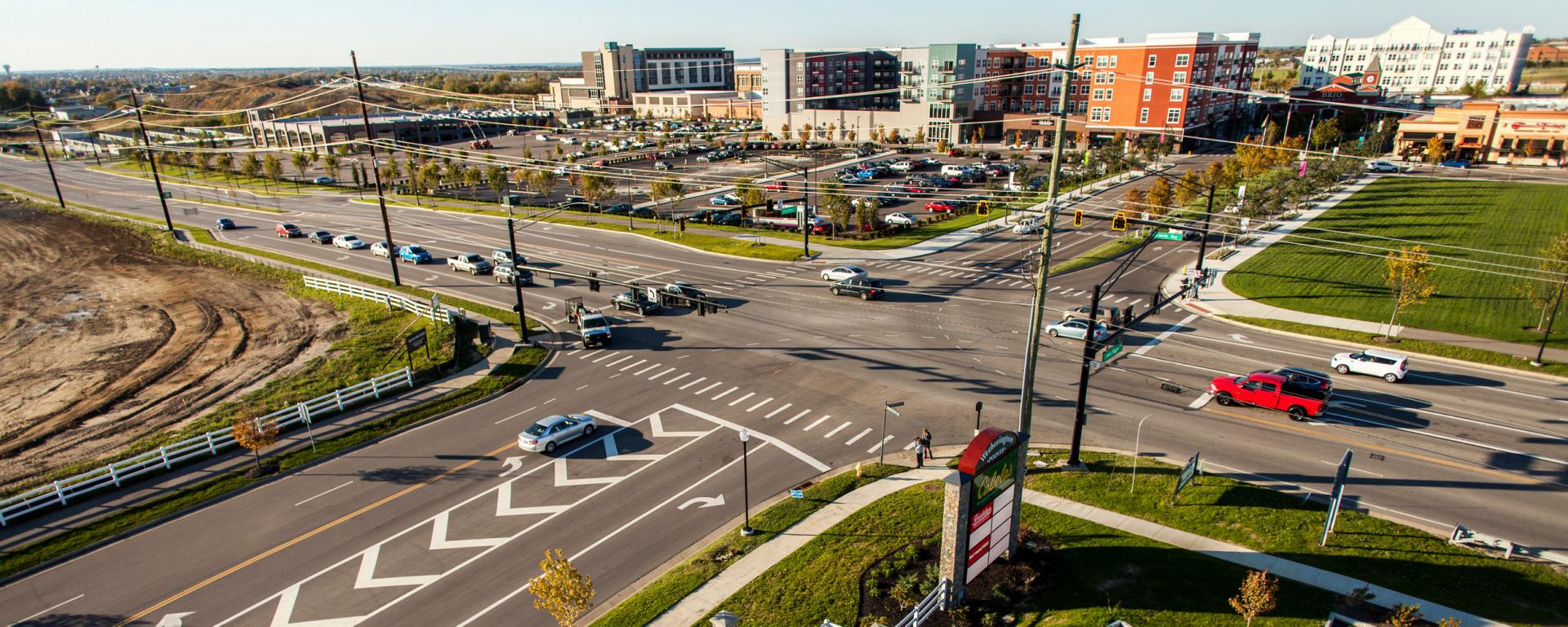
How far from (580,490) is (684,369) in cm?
1093

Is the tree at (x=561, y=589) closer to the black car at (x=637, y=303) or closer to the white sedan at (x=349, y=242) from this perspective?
the black car at (x=637, y=303)

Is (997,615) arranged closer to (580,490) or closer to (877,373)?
(580,490)

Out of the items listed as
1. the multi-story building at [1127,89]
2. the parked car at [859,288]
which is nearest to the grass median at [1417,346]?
the parked car at [859,288]

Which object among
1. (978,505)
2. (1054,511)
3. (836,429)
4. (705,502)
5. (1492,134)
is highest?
(1492,134)

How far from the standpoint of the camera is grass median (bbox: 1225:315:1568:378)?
3078 cm

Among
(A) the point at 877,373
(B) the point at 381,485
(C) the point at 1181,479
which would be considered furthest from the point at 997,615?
(B) the point at 381,485

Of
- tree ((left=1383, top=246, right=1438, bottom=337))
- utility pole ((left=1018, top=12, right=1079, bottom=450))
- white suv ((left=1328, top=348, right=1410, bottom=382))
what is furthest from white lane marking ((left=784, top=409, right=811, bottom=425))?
tree ((left=1383, top=246, right=1438, bottom=337))

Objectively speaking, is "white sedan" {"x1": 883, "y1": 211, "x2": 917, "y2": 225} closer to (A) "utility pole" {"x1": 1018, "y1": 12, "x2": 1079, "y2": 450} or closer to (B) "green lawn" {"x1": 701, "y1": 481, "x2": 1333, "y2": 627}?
(A) "utility pole" {"x1": 1018, "y1": 12, "x2": 1079, "y2": 450}

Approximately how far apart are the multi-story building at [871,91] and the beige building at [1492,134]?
2348 inches

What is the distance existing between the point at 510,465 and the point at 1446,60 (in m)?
260

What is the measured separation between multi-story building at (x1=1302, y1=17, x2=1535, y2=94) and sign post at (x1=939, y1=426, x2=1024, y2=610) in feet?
694

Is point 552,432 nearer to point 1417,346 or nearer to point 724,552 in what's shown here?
point 724,552

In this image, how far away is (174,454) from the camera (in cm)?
2627

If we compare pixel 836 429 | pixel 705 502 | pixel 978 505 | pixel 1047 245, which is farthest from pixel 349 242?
pixel 978 505
